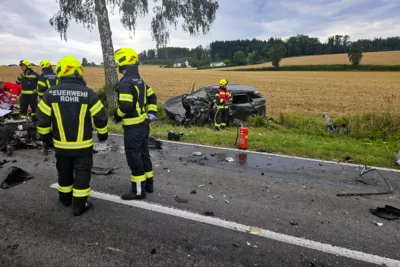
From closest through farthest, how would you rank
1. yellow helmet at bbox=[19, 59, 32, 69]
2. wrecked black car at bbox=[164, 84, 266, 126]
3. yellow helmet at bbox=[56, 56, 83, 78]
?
yellow helmet at bbox=[56, 56, 83, 78] < yellow helmet at bbox=[19, 59, 32, 69] < wrecked black car at bbox=[164, 84, 266, 126]

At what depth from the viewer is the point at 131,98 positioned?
3.67 m

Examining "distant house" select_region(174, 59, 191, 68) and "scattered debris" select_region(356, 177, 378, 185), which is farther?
"distant house" select_region(174, 59, 191, 68)

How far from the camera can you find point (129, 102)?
366 cm

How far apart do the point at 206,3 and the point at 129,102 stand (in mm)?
9568

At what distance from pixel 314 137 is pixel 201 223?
5936 millimetres

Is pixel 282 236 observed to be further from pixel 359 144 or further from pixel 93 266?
pixel 359 144

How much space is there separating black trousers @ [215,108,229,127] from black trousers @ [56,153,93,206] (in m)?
6.13

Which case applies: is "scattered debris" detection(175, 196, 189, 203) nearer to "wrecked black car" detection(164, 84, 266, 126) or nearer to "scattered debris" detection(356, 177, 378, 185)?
"scattered debris" detection(356, 177, 378, 185)

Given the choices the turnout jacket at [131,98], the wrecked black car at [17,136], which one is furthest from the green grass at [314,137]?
the turnout jacket at [131,98]

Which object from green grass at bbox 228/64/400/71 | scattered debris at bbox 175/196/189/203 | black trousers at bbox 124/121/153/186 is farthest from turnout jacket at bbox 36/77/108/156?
green grass at bbox 228/64/400/71

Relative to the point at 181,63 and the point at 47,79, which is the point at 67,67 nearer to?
the point at 47,79

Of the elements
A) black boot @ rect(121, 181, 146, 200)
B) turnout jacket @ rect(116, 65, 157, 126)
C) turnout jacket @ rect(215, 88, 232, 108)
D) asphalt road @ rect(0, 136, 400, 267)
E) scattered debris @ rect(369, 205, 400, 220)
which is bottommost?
scattered debris @ rect(369, 205, 400, 220)

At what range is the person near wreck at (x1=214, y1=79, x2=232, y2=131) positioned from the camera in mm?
9422

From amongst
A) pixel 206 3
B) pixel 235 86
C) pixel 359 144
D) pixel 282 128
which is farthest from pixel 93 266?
pixel 206 3
